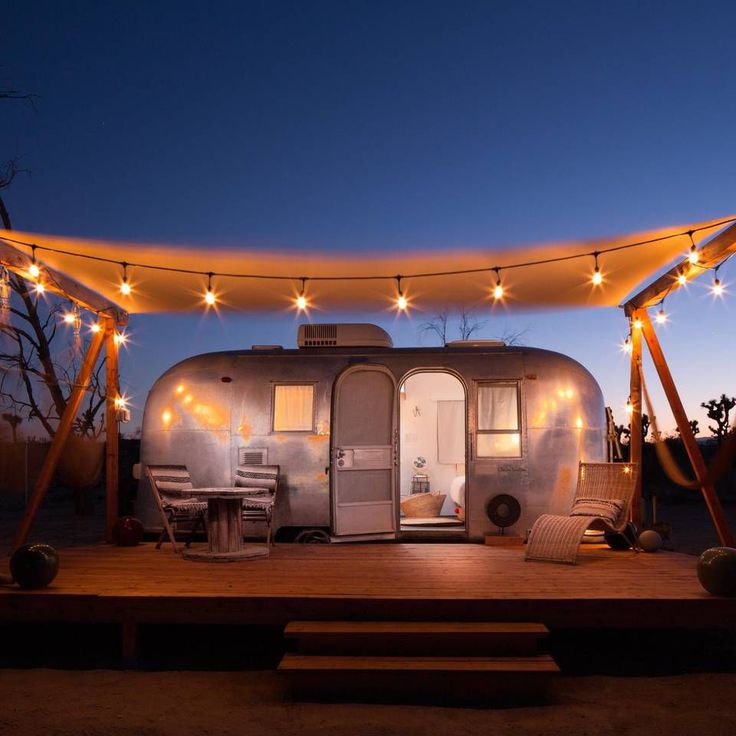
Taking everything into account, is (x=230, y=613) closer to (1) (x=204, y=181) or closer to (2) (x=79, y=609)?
(2) (x=79, y=609)

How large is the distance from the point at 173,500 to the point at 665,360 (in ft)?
16.9

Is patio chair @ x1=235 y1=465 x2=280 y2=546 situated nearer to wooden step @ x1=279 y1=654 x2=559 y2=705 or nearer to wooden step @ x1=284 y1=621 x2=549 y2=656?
wooden step @ x1=284 y1=621 x2=549 y2=656

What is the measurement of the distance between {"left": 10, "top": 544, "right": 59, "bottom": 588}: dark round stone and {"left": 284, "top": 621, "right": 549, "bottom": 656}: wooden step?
188 centimetres

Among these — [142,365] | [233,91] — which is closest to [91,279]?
[233,91]

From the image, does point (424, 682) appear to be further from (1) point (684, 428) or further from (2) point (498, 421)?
(2) point (498, 421)

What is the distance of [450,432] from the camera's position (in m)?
11.5

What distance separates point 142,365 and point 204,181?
11.8 metres

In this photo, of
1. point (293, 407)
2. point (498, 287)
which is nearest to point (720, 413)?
point (498, 287)

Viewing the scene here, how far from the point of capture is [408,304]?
8.30 metres

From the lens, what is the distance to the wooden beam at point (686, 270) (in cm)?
583

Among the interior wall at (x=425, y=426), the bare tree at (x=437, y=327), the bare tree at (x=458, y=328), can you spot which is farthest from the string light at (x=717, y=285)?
the bare tree at (x=437, y=327)

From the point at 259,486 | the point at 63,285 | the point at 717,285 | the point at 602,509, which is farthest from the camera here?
the point at 259,486

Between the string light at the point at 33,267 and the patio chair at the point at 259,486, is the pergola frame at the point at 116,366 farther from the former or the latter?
the patio chair at the point at 259,486

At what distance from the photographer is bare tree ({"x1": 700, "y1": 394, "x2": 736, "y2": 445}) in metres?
21.2
